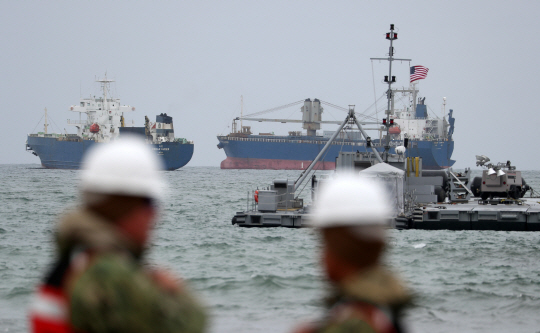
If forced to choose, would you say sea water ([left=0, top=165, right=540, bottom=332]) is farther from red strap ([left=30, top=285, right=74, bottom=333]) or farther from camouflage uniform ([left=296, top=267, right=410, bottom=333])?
camouflage uniform ([left=296, top=267, right=410, bottom=333])

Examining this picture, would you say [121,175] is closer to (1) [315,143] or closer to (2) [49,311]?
(2) [49,311]

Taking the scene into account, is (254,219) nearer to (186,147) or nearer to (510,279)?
(510,279)

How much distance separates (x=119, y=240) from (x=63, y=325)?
0.24 m

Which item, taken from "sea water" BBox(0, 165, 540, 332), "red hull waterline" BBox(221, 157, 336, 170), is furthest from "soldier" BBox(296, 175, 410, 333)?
"red hull waterline" BBox(221, 157, 336, 170)

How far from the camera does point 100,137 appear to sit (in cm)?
10019

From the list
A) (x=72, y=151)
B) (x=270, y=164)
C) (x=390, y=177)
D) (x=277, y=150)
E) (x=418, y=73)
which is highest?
(x=418, y=73)

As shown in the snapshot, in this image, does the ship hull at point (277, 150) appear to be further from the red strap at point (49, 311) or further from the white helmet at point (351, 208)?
the red strap at point (49, 311)

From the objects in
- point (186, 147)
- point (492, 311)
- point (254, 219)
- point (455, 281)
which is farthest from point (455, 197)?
point (186, 147)

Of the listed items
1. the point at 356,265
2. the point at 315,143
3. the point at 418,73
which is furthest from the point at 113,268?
the point at 315,143

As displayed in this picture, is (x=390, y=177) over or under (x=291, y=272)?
over

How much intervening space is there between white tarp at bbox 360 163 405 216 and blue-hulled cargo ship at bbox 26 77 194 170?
75538 mm

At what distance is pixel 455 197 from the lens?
29859 mm

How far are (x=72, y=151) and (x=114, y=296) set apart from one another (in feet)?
334

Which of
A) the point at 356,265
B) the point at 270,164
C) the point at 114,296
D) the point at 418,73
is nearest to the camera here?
the point at 114,296
